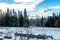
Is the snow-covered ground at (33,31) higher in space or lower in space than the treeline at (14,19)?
lower

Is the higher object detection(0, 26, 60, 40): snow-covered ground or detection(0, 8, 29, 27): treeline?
detection(0, 8, 29, 27): treeline

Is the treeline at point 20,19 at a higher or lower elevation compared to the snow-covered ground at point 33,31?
higher

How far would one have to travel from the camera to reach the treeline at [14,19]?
195 cm

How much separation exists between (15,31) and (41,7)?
0.45 meters

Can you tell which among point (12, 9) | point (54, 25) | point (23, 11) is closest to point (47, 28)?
point (54, 25)

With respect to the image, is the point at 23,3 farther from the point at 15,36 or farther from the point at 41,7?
the point at 15,36

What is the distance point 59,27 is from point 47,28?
14 centimetres

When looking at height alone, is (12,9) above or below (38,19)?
above

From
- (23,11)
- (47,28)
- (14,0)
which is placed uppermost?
(14,0)

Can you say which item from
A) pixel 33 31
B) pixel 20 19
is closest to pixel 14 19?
pixel 20 19

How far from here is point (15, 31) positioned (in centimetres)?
200

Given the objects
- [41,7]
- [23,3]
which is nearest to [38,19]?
[41,7]

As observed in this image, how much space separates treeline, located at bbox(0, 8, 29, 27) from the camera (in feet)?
6.40

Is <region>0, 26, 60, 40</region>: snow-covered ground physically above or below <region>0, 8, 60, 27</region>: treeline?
below
